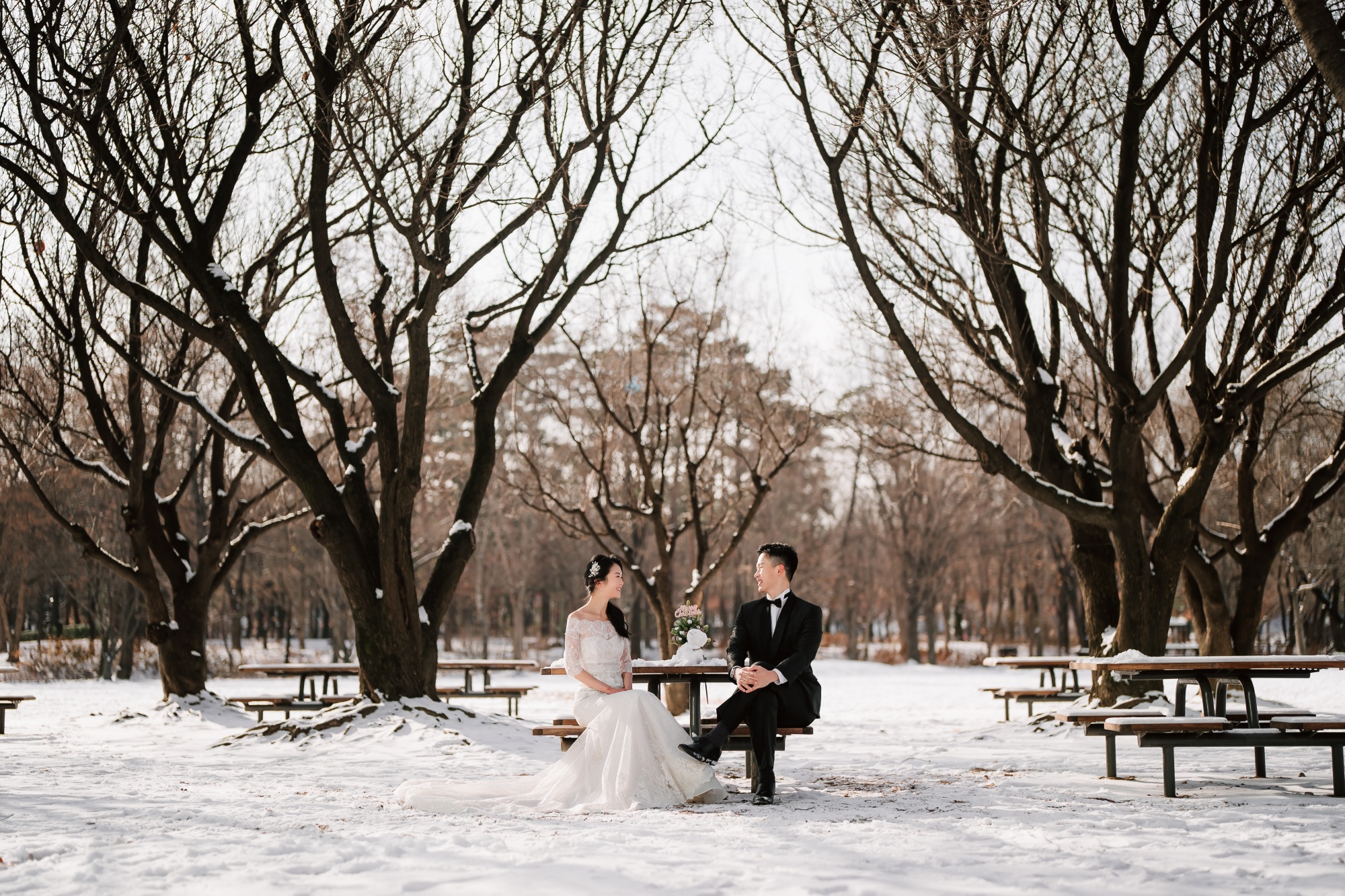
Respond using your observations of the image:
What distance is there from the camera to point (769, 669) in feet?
23.6

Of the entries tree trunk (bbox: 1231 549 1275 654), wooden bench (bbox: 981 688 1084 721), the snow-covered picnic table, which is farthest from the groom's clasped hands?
tree trunk (bbox: 1231 549 1275 654)

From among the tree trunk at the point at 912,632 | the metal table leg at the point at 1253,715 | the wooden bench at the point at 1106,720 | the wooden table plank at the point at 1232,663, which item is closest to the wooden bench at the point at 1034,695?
the wooden bench at the point at 1106,720

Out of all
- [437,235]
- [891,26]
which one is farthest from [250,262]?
[891,26]

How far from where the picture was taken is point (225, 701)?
1537 centimetres

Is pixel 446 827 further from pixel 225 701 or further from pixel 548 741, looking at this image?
pixel 225 701

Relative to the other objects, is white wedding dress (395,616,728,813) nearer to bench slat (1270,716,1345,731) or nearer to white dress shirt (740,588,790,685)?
white dress shirt (740,588,790,685)

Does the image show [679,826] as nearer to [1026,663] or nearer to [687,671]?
[687,671]

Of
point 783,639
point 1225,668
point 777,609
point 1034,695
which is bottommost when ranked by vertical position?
point 1034,695

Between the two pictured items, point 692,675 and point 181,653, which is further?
point 181,653

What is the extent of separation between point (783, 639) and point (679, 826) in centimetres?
162

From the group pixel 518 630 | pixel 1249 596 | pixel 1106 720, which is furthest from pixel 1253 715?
pixel 518 630

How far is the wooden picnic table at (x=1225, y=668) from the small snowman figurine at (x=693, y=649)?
2.67 m

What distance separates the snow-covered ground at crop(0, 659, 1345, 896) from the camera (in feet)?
15.8

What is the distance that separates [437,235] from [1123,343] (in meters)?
6.37
